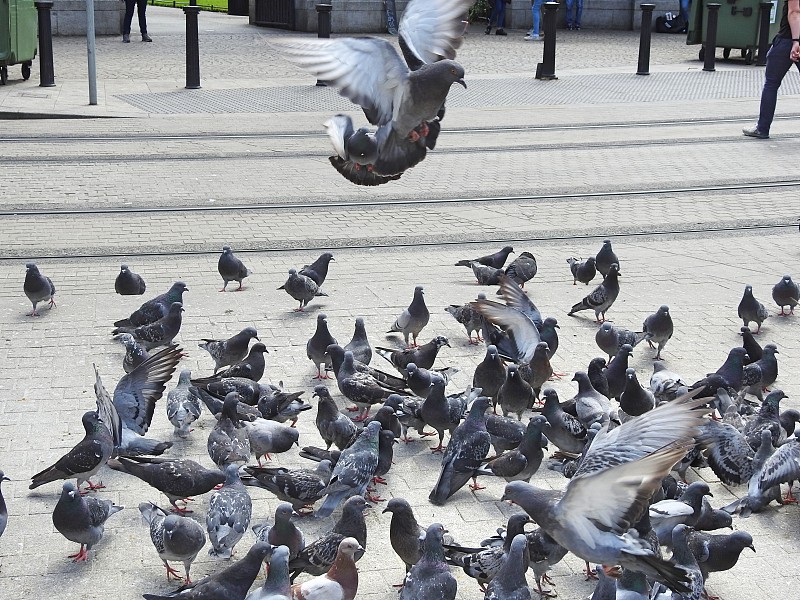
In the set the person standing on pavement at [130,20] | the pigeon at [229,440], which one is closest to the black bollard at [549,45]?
the person standing on pavement at [130,20]

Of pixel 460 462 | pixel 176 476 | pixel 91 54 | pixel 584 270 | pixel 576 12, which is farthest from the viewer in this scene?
pixel 576 12

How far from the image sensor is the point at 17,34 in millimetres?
20750

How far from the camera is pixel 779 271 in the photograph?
440 inches

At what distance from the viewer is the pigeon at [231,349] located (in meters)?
8.36

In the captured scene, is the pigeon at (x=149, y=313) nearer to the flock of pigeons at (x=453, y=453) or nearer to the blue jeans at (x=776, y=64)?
the flock of pigeons at (x=453, y=453)

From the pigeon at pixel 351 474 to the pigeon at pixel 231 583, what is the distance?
1.08 m

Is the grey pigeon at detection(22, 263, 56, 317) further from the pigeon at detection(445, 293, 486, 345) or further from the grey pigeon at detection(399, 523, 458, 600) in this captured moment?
Answer: the grey pigeon at detection(399, 523, 458, 600)

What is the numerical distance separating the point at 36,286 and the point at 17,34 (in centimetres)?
1305

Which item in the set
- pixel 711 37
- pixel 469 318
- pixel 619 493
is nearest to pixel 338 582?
pixel 619 493

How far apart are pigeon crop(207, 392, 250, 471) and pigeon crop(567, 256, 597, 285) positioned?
448 centimetres

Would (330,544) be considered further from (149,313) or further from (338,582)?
(149,313)

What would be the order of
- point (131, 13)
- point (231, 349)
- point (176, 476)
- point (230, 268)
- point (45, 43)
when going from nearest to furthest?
point (176, 476)
point (231, 349)
point (230, 268)
point (45, 43)
point (131, 13)

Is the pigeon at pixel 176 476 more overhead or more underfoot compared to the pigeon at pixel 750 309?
more underfoot

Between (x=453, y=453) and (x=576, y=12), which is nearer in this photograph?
(x=453, y=453)
